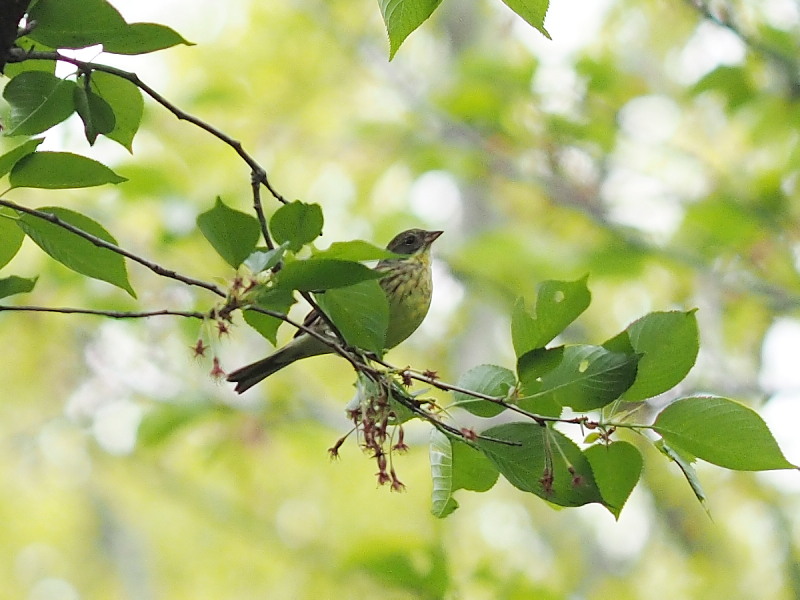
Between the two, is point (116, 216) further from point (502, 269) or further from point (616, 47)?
point (616, 47)

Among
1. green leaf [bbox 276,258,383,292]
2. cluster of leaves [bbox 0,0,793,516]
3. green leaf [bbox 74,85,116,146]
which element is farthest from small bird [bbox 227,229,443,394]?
green leaf [bbox 276,258,383,292]

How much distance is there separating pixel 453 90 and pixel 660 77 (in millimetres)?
3367

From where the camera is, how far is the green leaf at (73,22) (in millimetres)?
1348

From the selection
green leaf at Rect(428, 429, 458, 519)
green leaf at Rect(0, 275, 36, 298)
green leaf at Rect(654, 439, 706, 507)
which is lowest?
green leaf at Rect(654, 439, 706, 507)

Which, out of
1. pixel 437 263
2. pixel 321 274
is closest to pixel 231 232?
pixel 321 274

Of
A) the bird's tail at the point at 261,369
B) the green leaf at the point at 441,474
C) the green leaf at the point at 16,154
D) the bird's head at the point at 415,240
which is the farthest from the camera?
the bird's head at the point at 415,240

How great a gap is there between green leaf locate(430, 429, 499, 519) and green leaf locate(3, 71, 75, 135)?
807 millimetres

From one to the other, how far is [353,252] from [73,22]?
506 mm

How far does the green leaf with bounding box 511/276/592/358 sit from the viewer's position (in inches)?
60.7

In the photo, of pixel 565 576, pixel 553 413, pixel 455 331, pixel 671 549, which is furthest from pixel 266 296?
pixel 671 549

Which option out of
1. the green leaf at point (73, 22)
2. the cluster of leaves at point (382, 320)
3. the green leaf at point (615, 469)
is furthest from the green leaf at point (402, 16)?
the green leaf at point (615, 469)

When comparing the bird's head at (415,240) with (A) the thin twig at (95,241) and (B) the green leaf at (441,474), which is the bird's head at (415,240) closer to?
(B) the green leaf at (441,474)

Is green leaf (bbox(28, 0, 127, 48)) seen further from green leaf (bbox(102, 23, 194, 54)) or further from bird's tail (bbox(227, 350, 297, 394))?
bird's tail (bbox(227, 350, 297, 394))

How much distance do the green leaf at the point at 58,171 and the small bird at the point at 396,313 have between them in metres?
1.58
